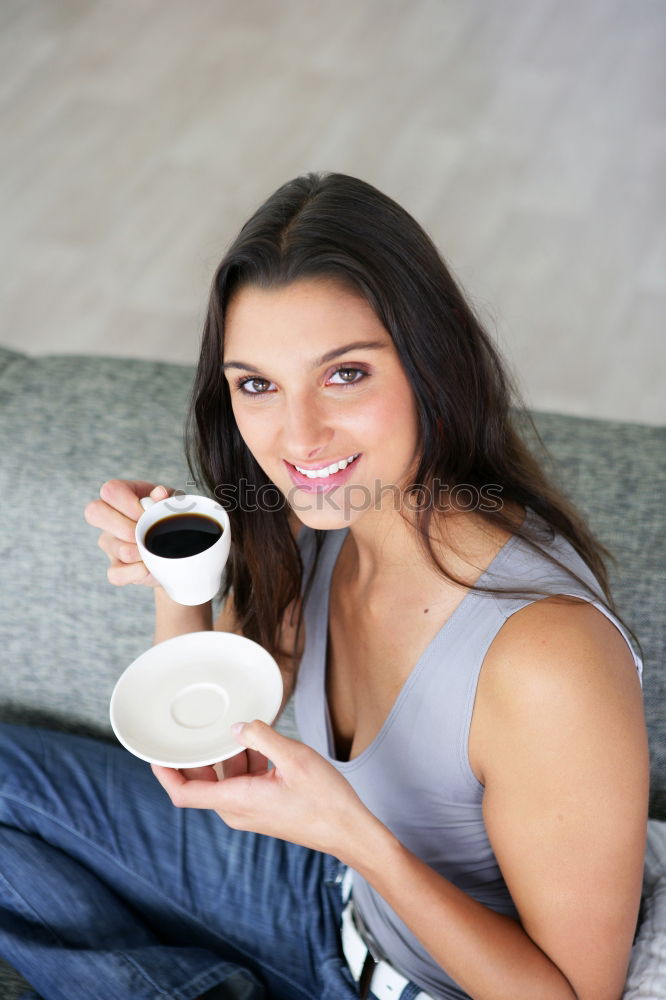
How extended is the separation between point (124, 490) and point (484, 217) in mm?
2630

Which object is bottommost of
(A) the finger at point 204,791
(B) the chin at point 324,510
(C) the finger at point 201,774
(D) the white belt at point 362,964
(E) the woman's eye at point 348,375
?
(D) the white belt at point 362,964

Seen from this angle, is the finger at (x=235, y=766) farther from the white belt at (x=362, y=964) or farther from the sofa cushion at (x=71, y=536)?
the sofa cushion at (x=71, y=536)

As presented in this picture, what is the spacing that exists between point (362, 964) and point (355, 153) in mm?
3220

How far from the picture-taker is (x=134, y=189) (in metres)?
3.99

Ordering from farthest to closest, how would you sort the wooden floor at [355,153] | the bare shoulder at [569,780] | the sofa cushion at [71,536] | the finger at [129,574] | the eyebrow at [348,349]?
the wooden floor at [355,153], the sofa cushion at [71,536], the finger at [129,574], the eyebrow at [348,349], the bare shoulder at [569,780]

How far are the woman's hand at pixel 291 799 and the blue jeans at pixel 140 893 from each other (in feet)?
1.19

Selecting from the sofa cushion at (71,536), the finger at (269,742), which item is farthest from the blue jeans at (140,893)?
the finger at (269,742)

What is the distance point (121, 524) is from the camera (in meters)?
1.37

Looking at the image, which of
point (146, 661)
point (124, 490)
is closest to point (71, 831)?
point (146, 661)

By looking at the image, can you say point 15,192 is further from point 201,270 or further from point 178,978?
point 178,978

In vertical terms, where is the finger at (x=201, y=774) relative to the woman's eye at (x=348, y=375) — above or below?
below

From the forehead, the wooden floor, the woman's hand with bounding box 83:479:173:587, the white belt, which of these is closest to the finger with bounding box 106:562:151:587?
the woman's hand with bounding box 83:479:173:587

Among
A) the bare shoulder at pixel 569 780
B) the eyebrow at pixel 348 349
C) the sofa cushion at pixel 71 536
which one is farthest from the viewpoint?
the sofa cushion at pixel 71 536

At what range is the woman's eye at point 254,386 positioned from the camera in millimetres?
1261
